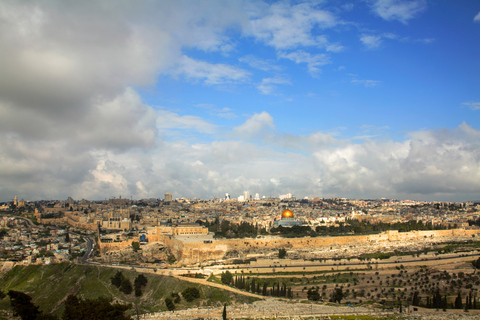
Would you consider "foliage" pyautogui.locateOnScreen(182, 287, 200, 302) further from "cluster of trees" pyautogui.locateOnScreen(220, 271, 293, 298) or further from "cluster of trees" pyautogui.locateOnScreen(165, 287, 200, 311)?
"cluster of trees" pyautogui.locateOnScreen(220, 271, 293, 298)

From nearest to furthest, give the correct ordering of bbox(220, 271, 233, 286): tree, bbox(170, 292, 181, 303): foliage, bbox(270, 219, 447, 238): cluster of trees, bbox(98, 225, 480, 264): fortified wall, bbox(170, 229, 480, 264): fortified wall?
bbox(170, 292, 181, 303): foliage, bbox(220, 271, 233, 286): tree, bbox(170, 229, 480, 264): fortified wall, bbox(98, 225, 480, 264): fortified wall, bbox(270, 219, 447, 238): cluster of trees

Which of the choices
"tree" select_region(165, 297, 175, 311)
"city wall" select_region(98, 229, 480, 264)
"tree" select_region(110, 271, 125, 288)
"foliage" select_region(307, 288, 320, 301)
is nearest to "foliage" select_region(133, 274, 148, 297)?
"tree" select_region(110, 271, 125, 288)

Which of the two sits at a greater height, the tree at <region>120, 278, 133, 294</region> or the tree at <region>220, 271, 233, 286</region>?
the tree at <region>220, 271, 233, 286</region>

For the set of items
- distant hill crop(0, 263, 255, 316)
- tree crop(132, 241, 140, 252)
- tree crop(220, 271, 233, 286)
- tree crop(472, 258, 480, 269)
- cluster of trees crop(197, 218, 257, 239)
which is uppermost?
cluster of trees crop(197, 218, 257, 239)

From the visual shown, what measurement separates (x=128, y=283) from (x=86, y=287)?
4.71 meters

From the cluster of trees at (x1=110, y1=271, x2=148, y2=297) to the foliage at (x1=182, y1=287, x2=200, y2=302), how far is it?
4.84 meters

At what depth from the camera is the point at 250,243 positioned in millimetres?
48031

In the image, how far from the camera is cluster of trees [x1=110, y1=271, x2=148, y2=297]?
33.6m

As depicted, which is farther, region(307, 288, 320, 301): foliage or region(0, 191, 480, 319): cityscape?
region(307, 288, 320, 301): foliage

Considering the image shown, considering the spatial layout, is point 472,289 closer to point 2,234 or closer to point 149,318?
point 149,318

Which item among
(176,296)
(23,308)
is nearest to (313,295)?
(176,296)

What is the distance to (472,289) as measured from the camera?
94.8ft

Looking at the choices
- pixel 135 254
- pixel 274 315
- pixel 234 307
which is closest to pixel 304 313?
pixel 274 315

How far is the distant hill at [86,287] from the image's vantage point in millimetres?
30141
